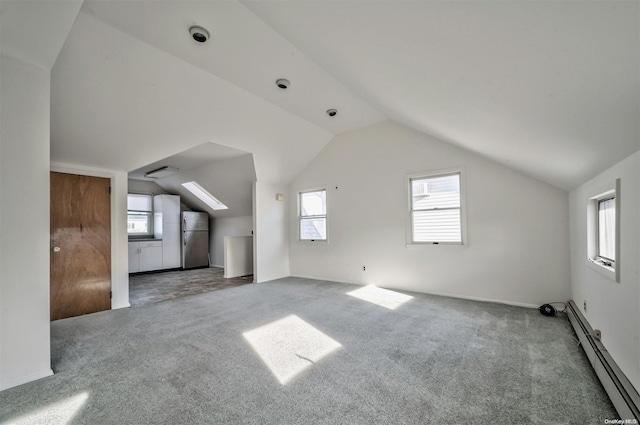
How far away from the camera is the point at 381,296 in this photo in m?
4.18

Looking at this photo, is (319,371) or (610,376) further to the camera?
(319,371)

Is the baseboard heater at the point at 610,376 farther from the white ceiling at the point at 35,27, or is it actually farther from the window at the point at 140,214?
the window at the point at 140,214

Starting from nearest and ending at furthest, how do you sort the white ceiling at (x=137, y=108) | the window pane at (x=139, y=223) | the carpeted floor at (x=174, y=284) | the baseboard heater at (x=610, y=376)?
1. the baseboard heater at (x=610, y=376)
2. the white ceiling at (x=137, y=108)
3. the carpeted floor at (x=174, y=284)
4. the window pane at (x=139, y=223)

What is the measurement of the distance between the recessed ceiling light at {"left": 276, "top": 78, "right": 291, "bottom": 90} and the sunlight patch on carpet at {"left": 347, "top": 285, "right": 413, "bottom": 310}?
10.4ft

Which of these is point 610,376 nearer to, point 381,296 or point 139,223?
point 381,296

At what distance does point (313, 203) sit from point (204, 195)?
11.2 feet

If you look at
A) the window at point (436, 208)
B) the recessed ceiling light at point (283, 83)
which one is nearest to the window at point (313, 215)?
the window at point (436, 208)

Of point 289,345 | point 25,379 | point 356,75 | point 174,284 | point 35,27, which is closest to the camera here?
point 35,27

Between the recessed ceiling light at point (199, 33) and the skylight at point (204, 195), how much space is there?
4.93 metres

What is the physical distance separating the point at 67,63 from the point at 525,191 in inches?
206

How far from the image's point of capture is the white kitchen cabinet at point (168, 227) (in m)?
7.08

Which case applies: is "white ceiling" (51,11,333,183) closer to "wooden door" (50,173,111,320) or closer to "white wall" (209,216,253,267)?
"wooden door" (50,173,111,320)

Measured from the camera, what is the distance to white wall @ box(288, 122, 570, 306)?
11.4ft

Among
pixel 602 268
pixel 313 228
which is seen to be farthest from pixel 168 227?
pixel 602 268
